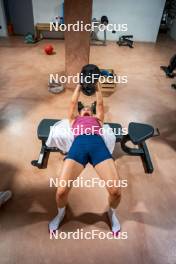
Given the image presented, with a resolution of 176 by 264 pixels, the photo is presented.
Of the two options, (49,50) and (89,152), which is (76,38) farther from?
(89,152)

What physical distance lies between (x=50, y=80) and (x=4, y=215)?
3010 millimetres

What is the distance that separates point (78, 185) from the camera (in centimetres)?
231

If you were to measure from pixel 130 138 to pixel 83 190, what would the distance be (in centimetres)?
80

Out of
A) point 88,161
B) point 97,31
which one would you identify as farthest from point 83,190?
point 97,31

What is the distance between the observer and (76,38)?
354cm

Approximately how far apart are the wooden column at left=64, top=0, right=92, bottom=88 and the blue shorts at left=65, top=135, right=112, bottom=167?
7.73 feet

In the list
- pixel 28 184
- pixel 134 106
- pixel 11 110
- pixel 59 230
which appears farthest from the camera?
pixel 134 106

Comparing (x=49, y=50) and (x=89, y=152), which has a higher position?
(x=89, y=152)

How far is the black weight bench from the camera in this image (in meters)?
2.38

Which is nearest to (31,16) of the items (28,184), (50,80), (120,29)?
(120,29)

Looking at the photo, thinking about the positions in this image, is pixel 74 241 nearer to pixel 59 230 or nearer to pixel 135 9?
pixel 59 230

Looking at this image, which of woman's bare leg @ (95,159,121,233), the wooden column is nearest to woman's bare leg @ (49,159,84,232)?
woman's bare leg @ (95,159,121,233)

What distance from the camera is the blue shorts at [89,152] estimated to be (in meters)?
1.72

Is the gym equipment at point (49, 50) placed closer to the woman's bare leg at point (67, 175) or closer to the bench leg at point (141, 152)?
the bench leg at point (141, 152)
